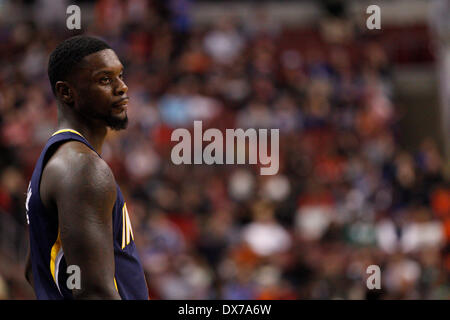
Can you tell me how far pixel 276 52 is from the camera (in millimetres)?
14352

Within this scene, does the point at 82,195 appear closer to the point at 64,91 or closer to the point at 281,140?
the point at 64,91

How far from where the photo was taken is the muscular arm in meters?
2.38

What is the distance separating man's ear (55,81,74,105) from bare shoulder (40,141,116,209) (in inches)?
10.6

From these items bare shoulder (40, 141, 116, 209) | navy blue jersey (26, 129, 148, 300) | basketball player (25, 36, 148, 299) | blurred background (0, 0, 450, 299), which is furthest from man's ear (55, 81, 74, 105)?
blurred background (0, 0, 450, 299)

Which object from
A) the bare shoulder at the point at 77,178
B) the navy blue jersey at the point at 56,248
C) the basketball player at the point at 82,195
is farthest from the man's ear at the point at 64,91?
the bare shoulder at the point at 77,178

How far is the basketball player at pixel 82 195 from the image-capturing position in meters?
2.39

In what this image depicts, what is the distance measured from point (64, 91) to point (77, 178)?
1.50ft

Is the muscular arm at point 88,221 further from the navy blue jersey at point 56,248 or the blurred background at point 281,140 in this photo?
the blurred background at point 281,140

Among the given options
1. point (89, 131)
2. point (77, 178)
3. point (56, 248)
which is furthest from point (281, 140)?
point (77, 178)

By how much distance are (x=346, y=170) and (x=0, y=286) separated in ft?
18.5

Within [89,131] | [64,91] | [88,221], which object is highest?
[64,91]

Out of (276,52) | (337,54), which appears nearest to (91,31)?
(276,52)

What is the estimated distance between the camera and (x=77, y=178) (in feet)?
7.88

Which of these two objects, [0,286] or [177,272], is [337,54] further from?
[0,286]
